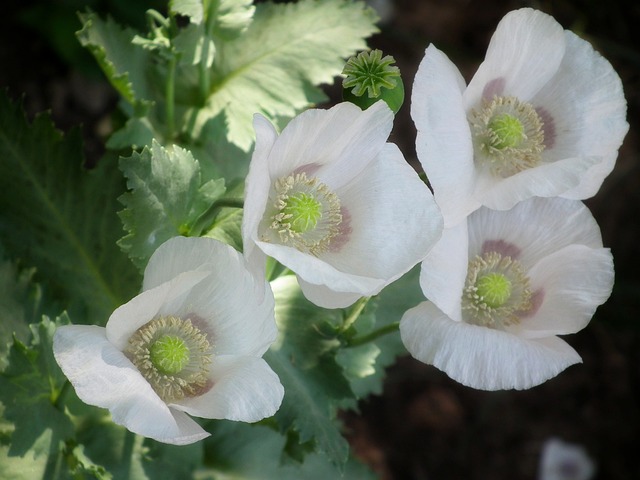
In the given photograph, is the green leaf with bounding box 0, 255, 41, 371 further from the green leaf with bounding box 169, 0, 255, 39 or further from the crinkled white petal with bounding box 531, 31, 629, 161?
the crinkled white petal with bounding box 531, 31, 629, 161

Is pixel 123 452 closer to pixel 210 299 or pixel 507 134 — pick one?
pixel 210 299

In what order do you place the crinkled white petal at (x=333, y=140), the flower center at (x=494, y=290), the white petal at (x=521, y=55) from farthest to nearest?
the flower center at (x=494, y=290)
the white petal at (x=521, y=55)
the crinkled white petal at (x=333, y=140)

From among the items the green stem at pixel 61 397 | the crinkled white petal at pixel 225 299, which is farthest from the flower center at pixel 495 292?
the green stem at pixel 61 397

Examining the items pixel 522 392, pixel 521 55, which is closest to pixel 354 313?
pixel 521 55

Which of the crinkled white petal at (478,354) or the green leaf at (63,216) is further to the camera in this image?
the green leaf at (63,216)

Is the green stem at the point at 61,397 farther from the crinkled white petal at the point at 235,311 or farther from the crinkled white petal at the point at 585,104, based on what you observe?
the crinkled white petal at the point at 585,104

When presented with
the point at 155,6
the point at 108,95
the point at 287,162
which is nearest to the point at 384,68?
the point at 287,162

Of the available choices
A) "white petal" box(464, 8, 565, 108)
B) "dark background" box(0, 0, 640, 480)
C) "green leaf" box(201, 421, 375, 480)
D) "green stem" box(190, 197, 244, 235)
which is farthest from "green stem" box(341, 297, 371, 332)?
"dark background" box(0, 0, 640, 480)
